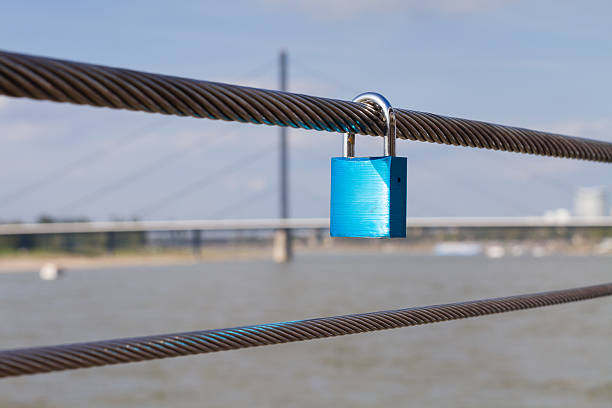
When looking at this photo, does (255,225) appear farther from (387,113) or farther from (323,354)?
(387,113)

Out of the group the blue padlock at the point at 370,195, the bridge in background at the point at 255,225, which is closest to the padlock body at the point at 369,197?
the blue padlock at the point at 370,195

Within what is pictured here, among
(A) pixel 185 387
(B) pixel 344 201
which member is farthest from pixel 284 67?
(B) pixel 344 201

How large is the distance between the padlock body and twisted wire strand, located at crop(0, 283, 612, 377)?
8 centimetres

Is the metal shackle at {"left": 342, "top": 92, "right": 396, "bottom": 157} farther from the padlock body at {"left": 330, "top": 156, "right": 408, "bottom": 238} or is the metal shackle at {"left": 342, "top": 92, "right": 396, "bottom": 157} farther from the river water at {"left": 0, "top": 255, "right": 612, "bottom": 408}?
the river water at {"left": 0, "top": 255, "right": 612, "bottom": 408}

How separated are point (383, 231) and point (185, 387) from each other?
955 centimetres

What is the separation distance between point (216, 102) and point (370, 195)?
6.1 inches

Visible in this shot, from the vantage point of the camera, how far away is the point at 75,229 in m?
28.2

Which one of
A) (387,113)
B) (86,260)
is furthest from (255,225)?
(387,113)

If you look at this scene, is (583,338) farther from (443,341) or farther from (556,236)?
(556,236)

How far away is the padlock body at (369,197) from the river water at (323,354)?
7882mm

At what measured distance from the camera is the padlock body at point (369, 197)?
62 centimetres

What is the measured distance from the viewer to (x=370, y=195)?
631mm

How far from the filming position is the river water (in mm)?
9023

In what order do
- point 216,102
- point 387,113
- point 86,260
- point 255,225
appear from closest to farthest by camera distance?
point 216,102 < point 387,113 < point 255,225 < point 86,260
